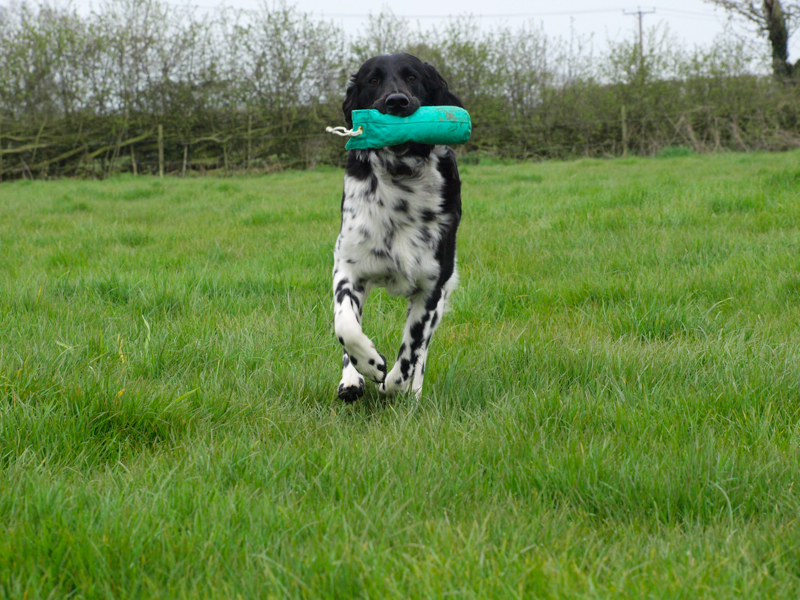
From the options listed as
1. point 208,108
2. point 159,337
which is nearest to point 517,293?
point 159,337

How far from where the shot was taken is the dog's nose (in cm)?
295

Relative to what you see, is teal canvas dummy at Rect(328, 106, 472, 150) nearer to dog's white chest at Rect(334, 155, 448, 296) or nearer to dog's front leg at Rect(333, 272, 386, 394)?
dog's white chest at Rect(334, 155, 448, 296)

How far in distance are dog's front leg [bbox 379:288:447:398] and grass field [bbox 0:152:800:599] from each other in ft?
0.32

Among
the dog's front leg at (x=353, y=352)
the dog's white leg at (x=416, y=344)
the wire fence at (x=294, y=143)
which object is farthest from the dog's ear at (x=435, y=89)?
the wire fence at (x=294, y=143)

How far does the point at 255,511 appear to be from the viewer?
1.72 metres

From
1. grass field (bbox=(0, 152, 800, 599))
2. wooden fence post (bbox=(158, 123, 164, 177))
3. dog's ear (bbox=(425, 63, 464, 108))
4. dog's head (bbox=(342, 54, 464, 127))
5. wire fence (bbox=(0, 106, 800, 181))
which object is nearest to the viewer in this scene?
grass field (bbox=(0, 152, 800, 599))

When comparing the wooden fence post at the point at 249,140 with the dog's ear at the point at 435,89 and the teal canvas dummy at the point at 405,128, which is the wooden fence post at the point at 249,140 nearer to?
the dog's ear at the point at 435,89

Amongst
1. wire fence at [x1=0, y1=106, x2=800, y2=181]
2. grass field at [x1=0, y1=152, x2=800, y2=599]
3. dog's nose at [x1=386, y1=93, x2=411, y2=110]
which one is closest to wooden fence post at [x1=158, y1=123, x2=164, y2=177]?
wire fence at [x1=0, y1=106, x2=800, y2=181]

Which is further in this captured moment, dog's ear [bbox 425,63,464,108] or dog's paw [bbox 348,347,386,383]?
dog's ear [bbox 425,63,464,108]

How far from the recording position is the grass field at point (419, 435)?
150 centimetres

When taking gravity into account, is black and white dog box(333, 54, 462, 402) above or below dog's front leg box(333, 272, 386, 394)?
above

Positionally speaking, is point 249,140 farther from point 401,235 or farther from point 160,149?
point 401,235

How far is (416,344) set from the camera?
118 inches

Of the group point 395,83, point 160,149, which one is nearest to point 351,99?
point 395,83
